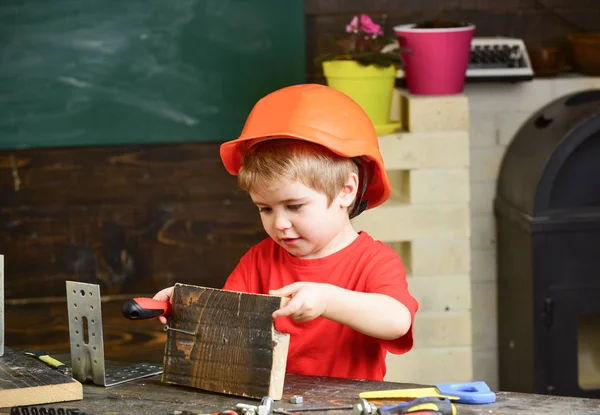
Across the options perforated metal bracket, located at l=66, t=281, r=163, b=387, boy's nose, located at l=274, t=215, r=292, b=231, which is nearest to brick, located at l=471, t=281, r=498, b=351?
boy's nose, located at l=274, t=215, r=292, b=231

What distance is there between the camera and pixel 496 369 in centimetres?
349

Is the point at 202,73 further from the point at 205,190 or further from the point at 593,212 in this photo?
the point at 593,212

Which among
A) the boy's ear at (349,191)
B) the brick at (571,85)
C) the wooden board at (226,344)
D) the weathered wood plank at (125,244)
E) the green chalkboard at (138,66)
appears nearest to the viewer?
the wooden board at (226,344)

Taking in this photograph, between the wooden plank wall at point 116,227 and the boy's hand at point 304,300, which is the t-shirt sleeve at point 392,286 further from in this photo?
the wooden plank wall at point 116,227

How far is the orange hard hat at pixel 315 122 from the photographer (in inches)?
66.2

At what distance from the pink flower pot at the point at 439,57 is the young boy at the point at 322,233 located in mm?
1153

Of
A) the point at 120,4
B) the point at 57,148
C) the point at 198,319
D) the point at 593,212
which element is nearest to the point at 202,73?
the point at 120,4

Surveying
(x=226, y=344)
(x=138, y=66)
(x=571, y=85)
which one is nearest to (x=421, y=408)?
(x=226, y=344)

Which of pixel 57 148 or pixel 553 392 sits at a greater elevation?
pixel 57 148

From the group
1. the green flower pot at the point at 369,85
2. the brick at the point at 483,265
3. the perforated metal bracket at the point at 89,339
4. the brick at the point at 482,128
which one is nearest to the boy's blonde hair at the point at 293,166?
the perforated metal bracket at the point at 89,339

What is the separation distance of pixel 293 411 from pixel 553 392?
1829mm

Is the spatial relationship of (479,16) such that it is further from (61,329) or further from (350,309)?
(350,309)

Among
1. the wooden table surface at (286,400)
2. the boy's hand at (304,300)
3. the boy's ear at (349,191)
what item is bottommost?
the wooden table surface at (286,400)

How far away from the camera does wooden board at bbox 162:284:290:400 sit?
153 cm
